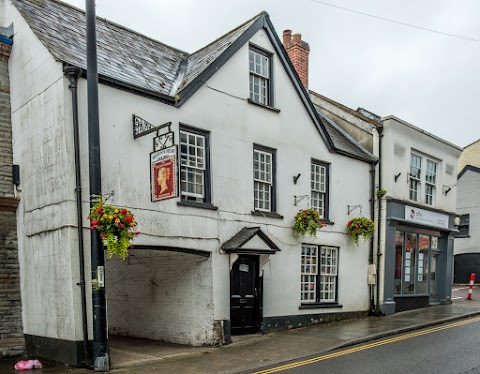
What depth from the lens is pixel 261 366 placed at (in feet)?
29.0

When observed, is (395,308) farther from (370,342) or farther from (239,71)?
(239,71)

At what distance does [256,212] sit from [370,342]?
4.42m

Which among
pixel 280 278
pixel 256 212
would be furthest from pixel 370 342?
pixel 256 212

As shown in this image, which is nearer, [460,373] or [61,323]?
[460,373]

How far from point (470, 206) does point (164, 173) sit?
25.4 metres

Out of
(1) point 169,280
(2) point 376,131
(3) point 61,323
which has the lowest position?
(3) point 61,323

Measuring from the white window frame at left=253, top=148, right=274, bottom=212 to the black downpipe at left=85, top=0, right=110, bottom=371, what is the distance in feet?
17.1

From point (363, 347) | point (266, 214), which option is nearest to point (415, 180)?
point (266, 214)

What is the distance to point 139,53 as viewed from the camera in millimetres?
12484

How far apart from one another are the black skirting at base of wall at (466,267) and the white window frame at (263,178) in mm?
20577

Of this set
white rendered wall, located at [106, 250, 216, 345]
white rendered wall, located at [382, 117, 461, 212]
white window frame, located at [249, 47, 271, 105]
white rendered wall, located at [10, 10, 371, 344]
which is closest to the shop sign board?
white rendered wall, located at [382, 117, 461, 212]

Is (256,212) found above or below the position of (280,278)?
above

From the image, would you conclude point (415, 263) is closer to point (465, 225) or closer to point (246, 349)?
point (246, 349)

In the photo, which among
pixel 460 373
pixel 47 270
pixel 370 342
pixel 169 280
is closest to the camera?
pixel 460 373
